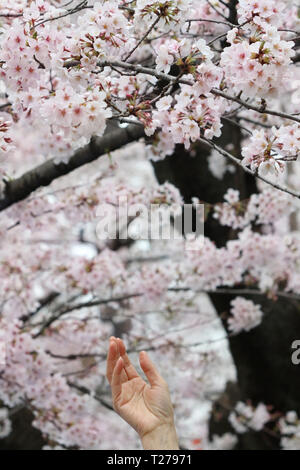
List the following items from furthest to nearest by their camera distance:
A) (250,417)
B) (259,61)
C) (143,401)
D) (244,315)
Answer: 1. (250,417)
2. (244,315)
3. (143,401)
4. (259,61)

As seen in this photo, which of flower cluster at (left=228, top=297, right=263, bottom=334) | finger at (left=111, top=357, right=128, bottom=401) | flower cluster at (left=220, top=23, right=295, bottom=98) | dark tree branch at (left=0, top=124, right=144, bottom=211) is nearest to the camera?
flower cluster at (left=220, top=23, right=295, bottom=98)

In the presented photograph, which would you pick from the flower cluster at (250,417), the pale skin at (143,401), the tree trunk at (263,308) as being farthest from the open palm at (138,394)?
the flower cluster at (250,417)

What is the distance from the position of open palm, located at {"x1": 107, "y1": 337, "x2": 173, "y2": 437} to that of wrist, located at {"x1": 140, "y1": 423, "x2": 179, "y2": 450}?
0.05 feet

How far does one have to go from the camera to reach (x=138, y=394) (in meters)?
2.10

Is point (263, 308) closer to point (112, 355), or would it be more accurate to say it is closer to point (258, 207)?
point (258, 207)

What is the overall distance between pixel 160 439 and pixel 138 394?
0.82ft

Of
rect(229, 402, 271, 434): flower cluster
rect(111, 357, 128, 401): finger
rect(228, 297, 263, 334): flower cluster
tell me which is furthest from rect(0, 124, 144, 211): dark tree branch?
rect(229, 402, 271, 434): flower cluster

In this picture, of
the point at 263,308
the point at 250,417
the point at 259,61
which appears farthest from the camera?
the point at 250,417

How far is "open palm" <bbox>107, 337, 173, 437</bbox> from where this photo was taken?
1.96 metres

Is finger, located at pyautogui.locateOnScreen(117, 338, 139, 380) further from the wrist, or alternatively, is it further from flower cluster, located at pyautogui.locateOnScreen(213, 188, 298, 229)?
flower cluster, located at pyautogui.locateOnScreen(213, 188, 298, 229)

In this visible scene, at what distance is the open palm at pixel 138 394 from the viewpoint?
1.96 meters

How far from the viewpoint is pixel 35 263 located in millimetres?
5613

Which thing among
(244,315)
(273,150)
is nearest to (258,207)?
(244,315)

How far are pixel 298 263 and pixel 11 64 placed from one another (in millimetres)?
3447
